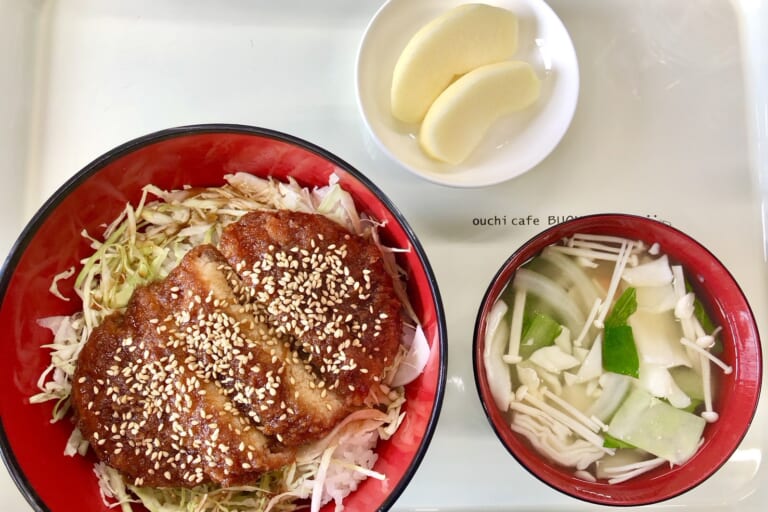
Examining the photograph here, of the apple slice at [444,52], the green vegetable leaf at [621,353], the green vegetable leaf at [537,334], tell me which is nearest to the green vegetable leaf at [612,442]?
the green vegetable leaf at [621,353]

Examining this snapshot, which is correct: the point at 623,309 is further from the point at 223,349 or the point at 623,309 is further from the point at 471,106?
the point at 223,349

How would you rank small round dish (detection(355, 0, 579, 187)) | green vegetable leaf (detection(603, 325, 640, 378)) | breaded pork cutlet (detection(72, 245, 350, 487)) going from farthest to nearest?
1. small round dish (detection(355, 0, 579, 187))
2. green vegetable leaf (detection(603, 325, 640, 378))
3. breaded pork cutlet (detection(72, 245, 350, 487))

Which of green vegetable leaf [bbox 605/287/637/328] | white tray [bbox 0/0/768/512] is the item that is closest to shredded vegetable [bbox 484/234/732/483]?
green vegetable leaf [bbox 605/287/637/328]

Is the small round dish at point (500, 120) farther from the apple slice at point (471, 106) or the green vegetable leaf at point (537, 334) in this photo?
the green vegetable leaf at point (537, 334)

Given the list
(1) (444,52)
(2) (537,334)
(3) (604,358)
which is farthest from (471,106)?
(3) (604,358)

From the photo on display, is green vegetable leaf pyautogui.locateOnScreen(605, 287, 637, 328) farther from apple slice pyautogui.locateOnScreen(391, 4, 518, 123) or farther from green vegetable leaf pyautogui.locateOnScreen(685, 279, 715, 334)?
apple slice pyautogui.locateOnScreen(391, 4, 518, 123)

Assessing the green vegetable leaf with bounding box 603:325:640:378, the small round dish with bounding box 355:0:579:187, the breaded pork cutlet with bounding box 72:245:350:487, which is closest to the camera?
the breaded pork cutlet with bounding box 72:245:350:487

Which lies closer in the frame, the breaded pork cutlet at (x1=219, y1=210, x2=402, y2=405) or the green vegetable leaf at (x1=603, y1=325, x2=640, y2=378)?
the breaded pork cutlet at (x1=219, y1=210, x2=402, y2=405)

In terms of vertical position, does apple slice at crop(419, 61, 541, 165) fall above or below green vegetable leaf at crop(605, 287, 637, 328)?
above
